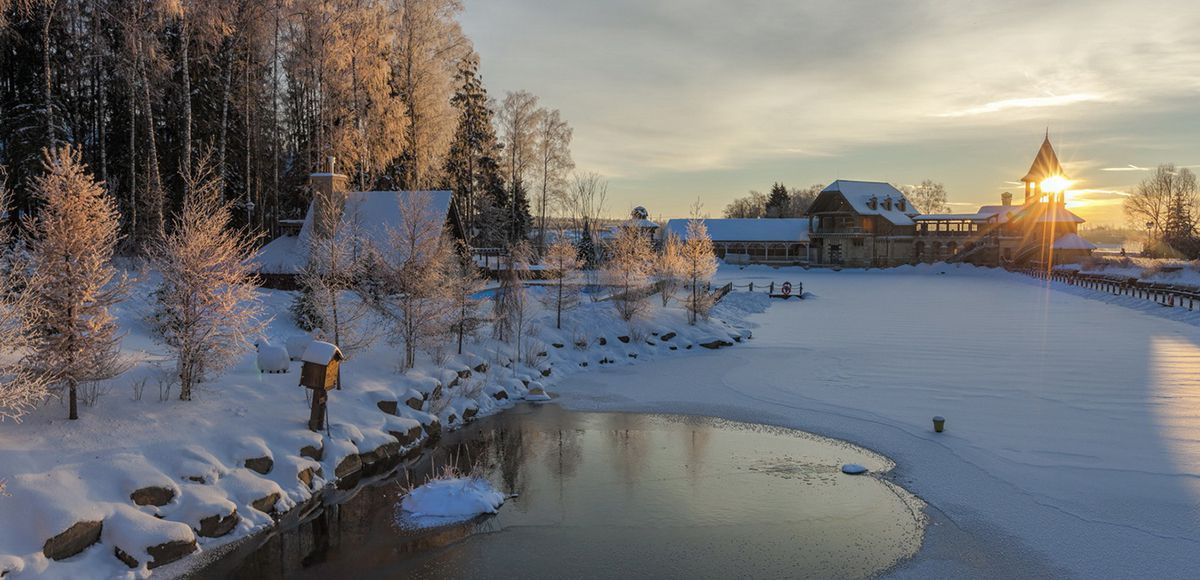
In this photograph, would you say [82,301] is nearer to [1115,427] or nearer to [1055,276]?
[1115,427]

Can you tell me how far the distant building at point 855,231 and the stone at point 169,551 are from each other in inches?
2953

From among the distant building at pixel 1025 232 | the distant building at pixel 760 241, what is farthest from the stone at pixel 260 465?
the distant building at pixel 1025 232

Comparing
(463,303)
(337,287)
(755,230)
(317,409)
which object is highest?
(755,230)

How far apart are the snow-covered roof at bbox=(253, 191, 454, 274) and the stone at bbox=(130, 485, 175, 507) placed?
14.0 meters

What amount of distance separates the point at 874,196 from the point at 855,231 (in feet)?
19.0

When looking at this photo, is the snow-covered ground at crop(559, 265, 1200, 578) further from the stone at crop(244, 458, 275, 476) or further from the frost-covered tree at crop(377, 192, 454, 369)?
the stone at crop(244, 458, 275, 476)

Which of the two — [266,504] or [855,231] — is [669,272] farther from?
[855,231]

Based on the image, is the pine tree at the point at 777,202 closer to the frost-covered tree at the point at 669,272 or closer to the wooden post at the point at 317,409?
the frost-covered tree at the point at 669,272

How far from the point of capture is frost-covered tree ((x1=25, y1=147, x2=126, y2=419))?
35.3 feet

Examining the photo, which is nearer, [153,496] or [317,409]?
[153,496]

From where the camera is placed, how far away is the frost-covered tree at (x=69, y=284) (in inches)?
423

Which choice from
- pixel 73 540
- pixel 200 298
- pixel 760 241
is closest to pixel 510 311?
pixel 200 298

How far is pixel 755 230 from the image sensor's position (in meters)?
80.6

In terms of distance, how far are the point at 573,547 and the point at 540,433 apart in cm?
628
